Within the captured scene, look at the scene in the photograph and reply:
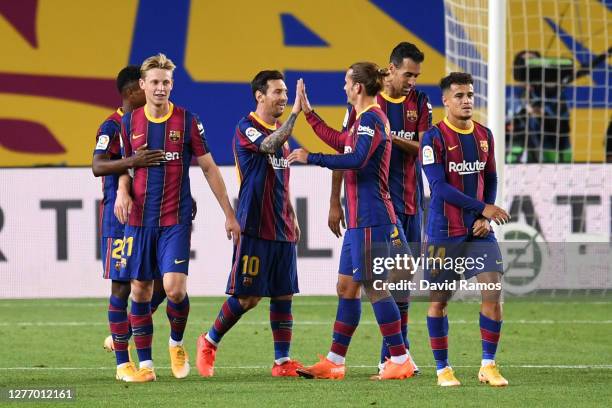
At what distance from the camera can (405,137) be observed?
772cm

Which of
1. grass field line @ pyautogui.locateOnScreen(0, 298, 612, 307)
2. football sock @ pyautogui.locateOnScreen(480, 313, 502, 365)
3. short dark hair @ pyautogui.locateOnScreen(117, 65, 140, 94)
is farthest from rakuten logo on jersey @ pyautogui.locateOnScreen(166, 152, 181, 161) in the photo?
grass field line @ pyautogui.locateOnScreen(0, 298, 612, 307)

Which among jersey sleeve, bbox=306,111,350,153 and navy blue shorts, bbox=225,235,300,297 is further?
navy blue shorts, bbox=225,235,300,297

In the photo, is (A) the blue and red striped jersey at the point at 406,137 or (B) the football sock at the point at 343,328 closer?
(B) the football sock at the point at 343,328

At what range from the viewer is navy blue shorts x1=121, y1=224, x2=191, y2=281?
707 cm

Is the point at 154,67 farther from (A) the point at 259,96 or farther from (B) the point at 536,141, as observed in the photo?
(B) the point at 536,141

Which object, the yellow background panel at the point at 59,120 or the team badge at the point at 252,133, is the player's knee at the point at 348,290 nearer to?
the team badge at the point at 252,133

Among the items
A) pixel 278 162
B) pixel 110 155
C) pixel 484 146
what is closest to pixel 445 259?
pixel 484 146

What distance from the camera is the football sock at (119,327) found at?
723cm

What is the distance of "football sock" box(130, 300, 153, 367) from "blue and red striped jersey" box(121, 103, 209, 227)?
0.48 m

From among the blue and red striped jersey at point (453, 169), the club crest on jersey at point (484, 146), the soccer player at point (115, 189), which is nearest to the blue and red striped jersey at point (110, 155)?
the soccer player at point (115, 189)

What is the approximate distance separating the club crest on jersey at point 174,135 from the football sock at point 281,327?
1.20 m

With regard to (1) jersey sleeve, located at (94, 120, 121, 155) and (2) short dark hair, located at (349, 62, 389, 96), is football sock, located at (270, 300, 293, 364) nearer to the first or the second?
(1) jersey sleeve, located at (94, 120, 121, 155)

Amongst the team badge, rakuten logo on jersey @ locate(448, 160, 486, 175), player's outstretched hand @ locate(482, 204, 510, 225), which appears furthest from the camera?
the team badge

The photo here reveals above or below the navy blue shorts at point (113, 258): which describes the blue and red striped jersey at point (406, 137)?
above
